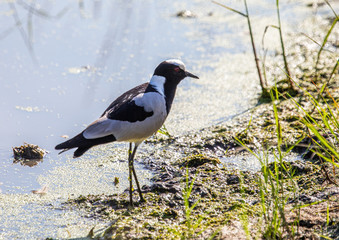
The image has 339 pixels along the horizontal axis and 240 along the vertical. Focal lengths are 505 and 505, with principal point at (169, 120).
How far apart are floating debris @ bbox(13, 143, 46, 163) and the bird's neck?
101cm

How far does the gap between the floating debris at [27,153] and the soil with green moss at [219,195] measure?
71cm

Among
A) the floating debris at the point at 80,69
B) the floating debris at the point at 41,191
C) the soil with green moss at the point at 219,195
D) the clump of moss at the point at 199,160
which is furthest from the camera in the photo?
the floating debris at the point at 80,69

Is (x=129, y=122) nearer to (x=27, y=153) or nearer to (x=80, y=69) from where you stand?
A: (x=27, y=153)

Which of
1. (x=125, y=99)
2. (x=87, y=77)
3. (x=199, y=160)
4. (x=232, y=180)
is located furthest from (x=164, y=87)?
(x=87, y=77)

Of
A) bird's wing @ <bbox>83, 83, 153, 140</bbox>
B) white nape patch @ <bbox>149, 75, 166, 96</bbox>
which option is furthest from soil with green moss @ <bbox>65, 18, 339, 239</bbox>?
white nape patch @ <bbox>149, 75, 166, 96</bbox>

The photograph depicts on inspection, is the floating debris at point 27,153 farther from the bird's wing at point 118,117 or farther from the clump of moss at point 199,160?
the clump of moss at point 199,160

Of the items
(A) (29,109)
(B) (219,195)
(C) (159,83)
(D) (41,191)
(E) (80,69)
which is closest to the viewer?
(B) (219,195)

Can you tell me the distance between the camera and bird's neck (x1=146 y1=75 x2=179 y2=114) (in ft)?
11.4

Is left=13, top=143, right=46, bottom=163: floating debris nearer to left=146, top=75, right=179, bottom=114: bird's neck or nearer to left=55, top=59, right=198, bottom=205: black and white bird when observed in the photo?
left=55, top=59, right=198, bottom=205: black and white bird

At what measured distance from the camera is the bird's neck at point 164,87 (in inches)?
137

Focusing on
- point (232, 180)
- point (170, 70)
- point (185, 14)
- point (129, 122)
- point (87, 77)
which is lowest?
point (232, 180)

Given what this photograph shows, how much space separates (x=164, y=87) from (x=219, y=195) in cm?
86

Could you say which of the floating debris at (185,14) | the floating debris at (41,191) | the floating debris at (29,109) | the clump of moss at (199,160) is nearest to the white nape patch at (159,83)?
the clump of moss at (199,160)

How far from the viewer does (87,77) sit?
16.5 feet
